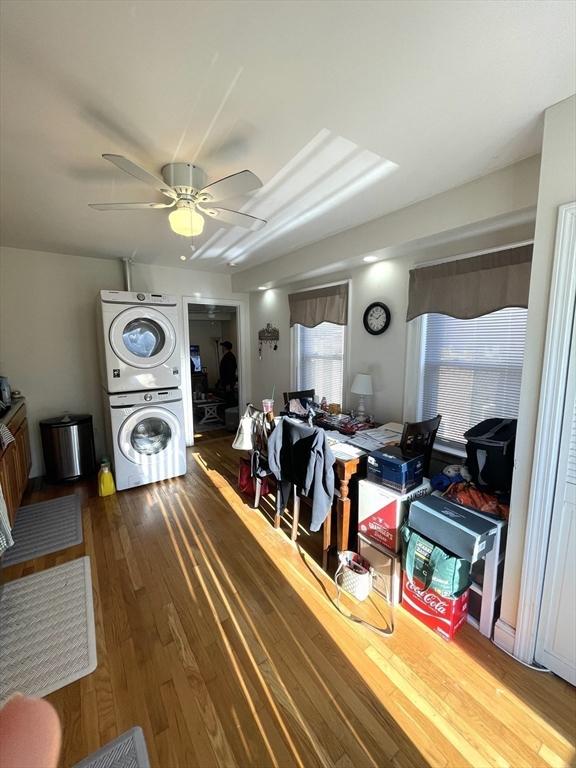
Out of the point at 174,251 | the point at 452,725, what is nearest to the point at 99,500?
the point at 174,251

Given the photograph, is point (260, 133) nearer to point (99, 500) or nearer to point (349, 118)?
point (349, 118)

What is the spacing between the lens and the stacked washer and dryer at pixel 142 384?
3.08m

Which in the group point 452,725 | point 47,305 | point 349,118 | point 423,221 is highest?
point 349,118

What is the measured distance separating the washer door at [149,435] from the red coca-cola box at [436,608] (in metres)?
2.64

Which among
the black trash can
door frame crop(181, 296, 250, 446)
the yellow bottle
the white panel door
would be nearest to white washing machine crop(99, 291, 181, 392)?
the black trash can

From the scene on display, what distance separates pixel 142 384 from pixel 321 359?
2069 mm

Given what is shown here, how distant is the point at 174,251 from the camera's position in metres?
3.50

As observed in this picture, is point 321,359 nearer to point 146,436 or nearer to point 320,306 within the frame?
point 320,306

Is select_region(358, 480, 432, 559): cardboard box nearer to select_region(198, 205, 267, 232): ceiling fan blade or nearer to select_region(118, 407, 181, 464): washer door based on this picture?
select_region(198, 205, 267, 232): ceiling fan blade

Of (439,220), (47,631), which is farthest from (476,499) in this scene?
(47,631)

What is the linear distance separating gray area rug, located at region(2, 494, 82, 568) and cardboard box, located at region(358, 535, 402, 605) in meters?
2.24

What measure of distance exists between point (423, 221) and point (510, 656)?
263 cm

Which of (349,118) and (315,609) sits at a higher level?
(349,118)

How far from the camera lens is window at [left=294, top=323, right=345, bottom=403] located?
3.67m
